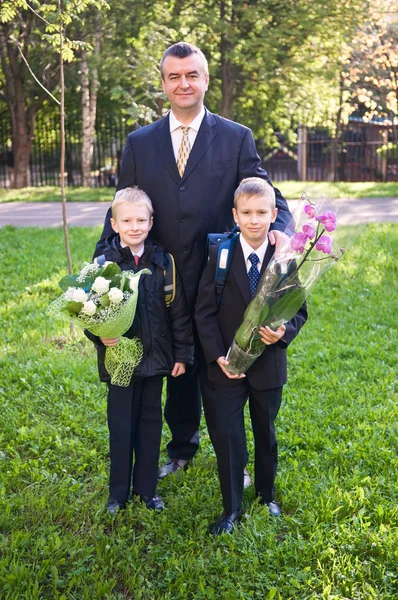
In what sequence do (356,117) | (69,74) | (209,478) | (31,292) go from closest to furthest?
(209,478), (31,292), (69,74), (356,117)

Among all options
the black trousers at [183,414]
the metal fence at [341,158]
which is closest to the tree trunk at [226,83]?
the metal fence at [341,158]

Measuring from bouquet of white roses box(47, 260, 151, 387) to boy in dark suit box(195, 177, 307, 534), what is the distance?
0.36 metres

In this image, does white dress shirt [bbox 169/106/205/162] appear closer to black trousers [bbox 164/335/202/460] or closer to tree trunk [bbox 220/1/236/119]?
black trousers [bbox 164/335/202/460]

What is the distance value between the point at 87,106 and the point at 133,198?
1674cm

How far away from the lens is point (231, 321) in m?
3.18

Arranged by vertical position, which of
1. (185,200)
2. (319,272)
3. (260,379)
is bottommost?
(260,379)

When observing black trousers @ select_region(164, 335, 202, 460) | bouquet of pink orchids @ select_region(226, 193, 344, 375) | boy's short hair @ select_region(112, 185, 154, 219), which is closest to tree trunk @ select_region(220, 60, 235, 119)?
black trousers @ select_region(164, 335, 202, 460)

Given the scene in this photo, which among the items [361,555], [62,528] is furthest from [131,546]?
[361,555]

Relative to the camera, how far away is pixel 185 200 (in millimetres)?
3369

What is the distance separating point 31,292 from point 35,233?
147 inches

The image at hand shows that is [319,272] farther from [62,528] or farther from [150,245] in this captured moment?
[62,528]

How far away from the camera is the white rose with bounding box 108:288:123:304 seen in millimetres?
2912

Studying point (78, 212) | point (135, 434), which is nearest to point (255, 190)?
point (135, 434)

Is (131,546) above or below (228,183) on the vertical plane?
below
